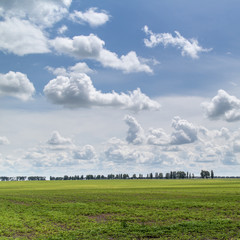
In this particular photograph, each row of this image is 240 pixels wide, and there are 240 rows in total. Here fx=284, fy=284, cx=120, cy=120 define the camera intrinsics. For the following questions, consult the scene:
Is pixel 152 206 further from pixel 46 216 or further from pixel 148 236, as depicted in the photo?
pixel 148 236

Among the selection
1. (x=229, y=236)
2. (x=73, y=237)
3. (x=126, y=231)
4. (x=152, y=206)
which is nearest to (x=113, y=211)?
→ (x=152, y=206)

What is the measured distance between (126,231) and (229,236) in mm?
8786

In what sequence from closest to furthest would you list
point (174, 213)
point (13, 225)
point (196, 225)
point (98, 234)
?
point (98, 234)
point (196, 225)
point (13, 225)
point (174, 213)

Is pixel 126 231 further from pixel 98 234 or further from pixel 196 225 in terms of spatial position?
pixel 196 225

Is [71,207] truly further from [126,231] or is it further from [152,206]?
[126,231]

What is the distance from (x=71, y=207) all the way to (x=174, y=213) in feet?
53.2

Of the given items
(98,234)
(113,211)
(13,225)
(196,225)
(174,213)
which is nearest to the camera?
(98,234)

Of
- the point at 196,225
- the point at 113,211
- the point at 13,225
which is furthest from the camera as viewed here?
the point at 113,211

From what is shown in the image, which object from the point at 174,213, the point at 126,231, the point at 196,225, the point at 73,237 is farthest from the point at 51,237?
the point at 174,213

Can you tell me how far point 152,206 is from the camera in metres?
41.6

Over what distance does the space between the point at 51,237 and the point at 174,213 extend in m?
16.6

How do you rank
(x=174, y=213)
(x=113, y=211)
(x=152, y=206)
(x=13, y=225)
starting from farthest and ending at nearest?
(x=152, y=206) < (x=113, y=211) < (x=174, y=213) < (x=13, y=225)

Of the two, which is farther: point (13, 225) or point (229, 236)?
point (13, 225)

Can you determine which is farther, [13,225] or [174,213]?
[174,213]
